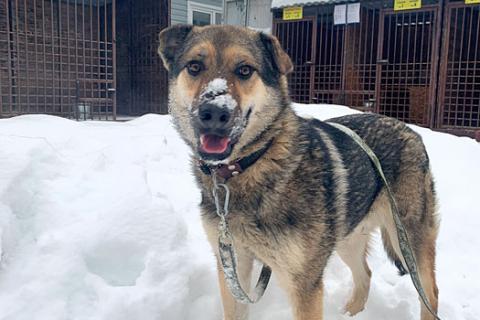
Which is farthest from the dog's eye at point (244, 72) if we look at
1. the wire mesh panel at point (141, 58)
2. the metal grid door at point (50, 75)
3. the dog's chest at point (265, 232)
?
the wire mesh panel at point (141, 58)

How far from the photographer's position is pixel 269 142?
2.42m

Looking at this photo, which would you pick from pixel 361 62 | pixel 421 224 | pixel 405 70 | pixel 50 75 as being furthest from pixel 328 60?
pixel 421 224

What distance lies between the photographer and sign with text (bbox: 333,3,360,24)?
9.50 meters

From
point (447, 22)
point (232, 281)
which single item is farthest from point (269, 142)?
point (447, 22)

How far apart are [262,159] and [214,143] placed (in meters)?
0.36

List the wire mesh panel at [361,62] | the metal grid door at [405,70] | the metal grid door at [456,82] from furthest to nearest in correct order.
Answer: the wire mesh panel at [361,62], the metal grid door at [405,70], the metal grid door at [456,82]

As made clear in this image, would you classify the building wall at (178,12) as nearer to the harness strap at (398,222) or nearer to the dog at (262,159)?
the dog at (262,159)

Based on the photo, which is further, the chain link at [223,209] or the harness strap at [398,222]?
the harness strap at [398,222]

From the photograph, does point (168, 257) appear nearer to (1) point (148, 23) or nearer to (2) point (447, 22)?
(2) point (447, 22)

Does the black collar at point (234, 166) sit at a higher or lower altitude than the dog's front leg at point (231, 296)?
higher

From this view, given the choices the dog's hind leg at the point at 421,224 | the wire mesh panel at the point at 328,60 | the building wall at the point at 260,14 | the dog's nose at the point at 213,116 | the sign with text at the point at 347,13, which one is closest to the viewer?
the dog's nose at the point at 213,116

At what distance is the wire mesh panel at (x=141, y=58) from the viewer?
1112 cm

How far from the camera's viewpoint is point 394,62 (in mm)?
10188

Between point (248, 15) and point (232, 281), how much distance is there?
10.3 metres
